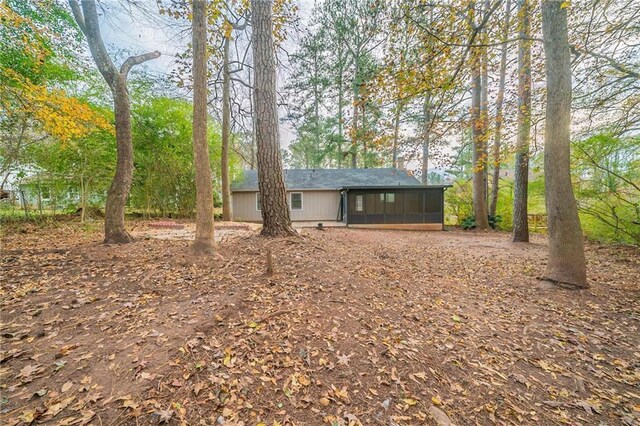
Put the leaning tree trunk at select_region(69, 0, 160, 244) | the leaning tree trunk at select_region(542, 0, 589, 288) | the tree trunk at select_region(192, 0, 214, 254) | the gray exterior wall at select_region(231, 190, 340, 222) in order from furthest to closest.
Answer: the gray exterior wall at select_region(231, 190, 340, 222)
the leaning tree trunk at select_region(69, 0, 160, 244)
the tree trunk at select_region(192, 0, 214, 254)
the leaning tree trunk at select_region(542, 0, 589, 288)

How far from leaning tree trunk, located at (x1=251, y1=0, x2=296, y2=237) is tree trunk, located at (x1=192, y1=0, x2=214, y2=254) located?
3.86ft

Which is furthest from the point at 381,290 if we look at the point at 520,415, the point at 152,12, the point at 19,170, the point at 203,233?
the point at 19,170

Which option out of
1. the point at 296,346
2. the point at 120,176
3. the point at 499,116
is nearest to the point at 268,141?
the point at 120,176

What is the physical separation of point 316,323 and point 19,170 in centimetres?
1100

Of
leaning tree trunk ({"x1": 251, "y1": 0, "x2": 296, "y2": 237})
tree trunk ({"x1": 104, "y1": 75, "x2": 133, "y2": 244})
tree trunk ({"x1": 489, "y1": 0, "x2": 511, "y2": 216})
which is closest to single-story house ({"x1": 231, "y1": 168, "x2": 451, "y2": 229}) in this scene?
tree trunk ({"x1": 489, "y1": 0, "x2": 511, "y2": 216})

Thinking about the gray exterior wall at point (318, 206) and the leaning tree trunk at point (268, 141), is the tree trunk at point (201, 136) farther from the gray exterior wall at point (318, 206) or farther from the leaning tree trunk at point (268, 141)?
the gray exterior wall at point (318, 206)

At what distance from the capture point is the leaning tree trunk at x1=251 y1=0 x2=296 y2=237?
5.14 metres

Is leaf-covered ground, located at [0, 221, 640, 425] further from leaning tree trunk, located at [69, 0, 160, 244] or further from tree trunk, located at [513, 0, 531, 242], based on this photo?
tree trunk, located at [513, 0, 531, 242]

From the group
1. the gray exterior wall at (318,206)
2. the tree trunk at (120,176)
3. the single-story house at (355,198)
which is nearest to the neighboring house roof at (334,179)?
the single-story house at (355,198)

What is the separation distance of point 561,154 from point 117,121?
8.51 metres

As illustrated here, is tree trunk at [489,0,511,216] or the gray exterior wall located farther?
the gray exterior wall

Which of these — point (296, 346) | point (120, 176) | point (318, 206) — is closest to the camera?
point (296, 346)

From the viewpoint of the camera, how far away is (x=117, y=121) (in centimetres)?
521

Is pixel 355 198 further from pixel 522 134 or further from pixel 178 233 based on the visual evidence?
pixel 178 233
